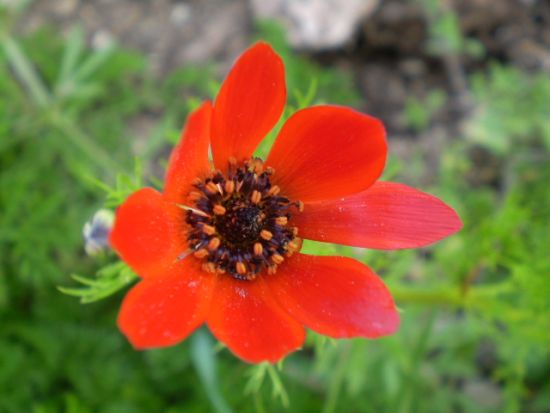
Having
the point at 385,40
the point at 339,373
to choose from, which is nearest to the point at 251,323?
the point at 339,373

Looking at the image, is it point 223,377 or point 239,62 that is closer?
point 239,62

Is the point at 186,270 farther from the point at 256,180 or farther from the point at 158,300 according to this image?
the point at 256,180

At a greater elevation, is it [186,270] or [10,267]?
[186,270]

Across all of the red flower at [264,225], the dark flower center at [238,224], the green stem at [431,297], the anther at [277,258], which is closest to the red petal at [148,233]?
the red flower at [264,225]

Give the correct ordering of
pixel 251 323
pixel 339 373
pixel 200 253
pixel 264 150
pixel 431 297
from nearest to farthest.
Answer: pixel 251 323 < pixel 200 253 < pixel 264 150 < pixel 431 297 < pixel 339 373

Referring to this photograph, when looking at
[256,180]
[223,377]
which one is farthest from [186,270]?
[223,377]

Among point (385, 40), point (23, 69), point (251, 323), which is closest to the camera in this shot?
point (251, 323)

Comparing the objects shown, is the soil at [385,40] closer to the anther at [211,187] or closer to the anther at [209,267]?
the anther at [211,187]

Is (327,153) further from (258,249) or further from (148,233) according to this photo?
(148,233)
